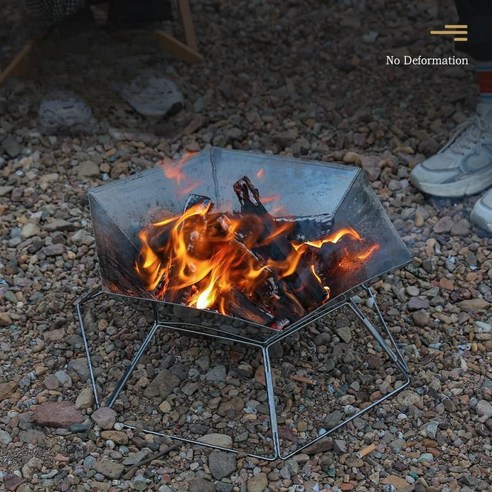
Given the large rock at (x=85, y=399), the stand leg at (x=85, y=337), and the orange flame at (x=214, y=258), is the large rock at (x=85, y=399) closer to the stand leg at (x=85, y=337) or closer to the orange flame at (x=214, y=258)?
the stand leg at (x=85, y=337)

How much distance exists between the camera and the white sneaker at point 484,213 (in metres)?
2.89

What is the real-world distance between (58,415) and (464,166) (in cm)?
168

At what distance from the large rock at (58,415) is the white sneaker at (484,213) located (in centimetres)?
146

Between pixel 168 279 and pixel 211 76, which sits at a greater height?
pixel 168 279

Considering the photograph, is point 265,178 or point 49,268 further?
point 49,268

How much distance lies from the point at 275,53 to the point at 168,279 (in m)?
2.00

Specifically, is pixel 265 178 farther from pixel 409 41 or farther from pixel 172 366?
pixel 409 41

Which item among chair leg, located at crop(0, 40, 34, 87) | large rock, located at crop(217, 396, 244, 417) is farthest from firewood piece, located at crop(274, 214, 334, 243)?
chair leg, located at crop(0, 40, 34, 87)

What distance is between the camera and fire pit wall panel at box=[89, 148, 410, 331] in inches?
89.7

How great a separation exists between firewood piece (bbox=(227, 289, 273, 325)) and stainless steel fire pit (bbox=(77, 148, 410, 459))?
0.4 inches

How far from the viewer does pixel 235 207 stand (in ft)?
8.34

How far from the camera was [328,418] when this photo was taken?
2.28 metres

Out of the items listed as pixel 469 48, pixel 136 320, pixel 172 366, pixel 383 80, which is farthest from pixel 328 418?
pixel 383 80

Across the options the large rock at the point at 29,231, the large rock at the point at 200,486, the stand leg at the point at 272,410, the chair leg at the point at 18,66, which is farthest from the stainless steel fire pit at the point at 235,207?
the chair leg at the point at 18,66
